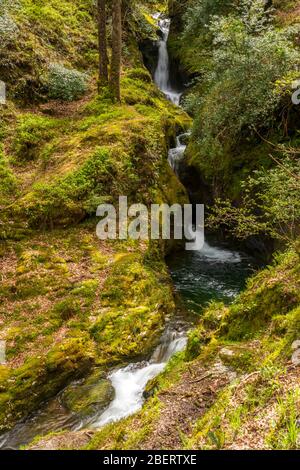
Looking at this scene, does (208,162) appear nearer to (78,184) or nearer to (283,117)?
(283,117)

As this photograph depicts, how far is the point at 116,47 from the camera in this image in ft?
45.1

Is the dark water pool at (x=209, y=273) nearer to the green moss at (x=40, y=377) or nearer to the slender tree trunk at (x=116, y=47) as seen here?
the green moss at (x=40, y=377)

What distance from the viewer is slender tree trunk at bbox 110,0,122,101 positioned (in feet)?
44.2

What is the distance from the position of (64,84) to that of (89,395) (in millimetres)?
12400

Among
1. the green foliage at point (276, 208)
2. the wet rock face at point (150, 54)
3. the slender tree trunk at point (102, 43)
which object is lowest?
the green foliage at point (276, 208)

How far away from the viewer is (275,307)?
5.67 meters

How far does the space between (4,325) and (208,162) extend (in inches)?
364

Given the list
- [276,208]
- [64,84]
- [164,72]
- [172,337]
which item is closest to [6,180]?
[64,84]

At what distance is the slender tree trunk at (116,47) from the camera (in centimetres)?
1347

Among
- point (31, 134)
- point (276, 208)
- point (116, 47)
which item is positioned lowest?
point (276, 208)

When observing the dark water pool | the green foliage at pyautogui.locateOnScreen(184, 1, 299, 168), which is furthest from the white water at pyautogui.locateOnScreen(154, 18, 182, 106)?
the dark water pool

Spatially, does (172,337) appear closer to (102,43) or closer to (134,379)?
(134,379)

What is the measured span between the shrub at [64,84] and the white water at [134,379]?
428 inches

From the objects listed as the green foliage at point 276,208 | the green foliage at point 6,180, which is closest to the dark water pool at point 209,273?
the green foliage at point 276,208
